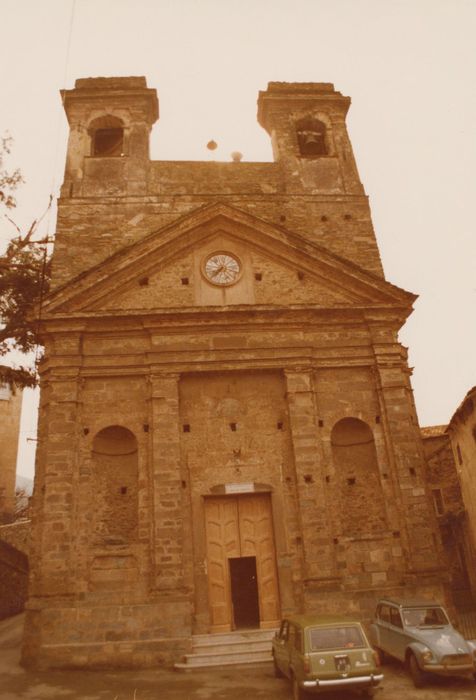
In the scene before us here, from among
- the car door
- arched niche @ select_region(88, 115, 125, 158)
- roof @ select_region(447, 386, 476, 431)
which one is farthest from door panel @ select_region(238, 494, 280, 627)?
arched niche @ select_region(88, 115, 125, 158)

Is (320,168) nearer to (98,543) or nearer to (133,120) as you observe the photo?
(133,120)

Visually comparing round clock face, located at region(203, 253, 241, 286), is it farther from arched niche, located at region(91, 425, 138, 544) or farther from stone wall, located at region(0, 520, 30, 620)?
stone wall, located at region(0, 520, 30, 620)

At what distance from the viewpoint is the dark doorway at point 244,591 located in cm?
1394

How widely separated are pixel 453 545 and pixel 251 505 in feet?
47.7

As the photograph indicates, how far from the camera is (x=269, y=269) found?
15.9m

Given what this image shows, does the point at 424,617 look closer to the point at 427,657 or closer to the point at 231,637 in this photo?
the point at 427,657

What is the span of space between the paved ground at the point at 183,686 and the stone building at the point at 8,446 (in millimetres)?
22442

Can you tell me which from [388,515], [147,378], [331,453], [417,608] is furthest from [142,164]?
[417,608]

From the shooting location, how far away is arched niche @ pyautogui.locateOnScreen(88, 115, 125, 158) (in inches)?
Result: 739

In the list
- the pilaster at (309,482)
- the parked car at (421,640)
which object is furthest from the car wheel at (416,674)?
the pilaster at (309,482)

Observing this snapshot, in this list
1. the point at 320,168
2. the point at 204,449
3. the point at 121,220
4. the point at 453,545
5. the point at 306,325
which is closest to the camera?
the point at 204,449

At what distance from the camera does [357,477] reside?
1425cm

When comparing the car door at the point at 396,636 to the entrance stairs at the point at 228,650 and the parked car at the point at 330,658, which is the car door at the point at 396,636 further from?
the entrance stairs at the point at 228,650

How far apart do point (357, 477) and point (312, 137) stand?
1163 cm
